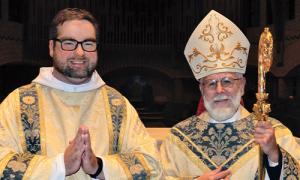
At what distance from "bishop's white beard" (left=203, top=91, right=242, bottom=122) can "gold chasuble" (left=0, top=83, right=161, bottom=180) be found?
499 mm

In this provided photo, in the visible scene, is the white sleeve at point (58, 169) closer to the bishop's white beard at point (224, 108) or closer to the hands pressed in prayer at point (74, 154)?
the hands pressed in prayer at point (74, 154)

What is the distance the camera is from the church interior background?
1101 cm

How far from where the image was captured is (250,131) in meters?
3.49

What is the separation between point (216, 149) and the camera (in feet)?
11.3

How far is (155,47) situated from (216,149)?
29.2 feet

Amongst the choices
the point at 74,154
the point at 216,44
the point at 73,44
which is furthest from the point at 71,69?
the point at 216,44

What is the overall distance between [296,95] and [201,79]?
7844 millimetres

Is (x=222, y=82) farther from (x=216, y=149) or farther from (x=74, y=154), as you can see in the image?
(x=74, y=154)

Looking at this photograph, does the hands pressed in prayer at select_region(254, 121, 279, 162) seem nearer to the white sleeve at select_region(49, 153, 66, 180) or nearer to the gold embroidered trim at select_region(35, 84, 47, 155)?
the white sleeve at select_region(49, 153, 66, 180)

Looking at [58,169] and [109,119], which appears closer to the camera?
[58,169]

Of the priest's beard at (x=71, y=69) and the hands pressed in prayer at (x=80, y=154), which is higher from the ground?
the priest's beard at (x=71, y=69)

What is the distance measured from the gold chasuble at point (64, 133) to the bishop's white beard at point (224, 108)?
50 centimetres

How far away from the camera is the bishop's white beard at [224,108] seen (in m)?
3.32

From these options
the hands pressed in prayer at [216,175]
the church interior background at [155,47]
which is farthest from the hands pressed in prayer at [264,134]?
the church interior background at [155,47]
